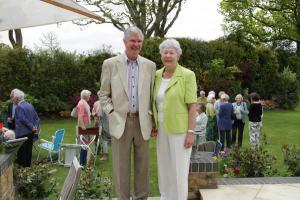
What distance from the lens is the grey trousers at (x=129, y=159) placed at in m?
4.73

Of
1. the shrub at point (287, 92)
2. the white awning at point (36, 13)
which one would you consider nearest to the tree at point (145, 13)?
the shrub at point (287, 92)

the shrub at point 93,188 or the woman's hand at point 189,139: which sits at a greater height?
the woman's hand at point 189,139

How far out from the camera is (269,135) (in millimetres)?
14125

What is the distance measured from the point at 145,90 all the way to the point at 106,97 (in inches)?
16.3

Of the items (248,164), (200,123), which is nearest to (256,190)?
(248,164)

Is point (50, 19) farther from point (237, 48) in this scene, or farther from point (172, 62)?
point (237, 48)

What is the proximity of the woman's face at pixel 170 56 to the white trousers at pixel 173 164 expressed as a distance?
2.27 feet

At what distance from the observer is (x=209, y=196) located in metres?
5.40

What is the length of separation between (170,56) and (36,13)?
1894 millimetres

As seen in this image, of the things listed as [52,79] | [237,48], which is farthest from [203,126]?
[237,48]

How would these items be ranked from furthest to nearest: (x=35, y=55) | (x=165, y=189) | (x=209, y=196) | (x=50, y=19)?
(x=35, y=55) < (x=209, y=196) < (x=165, y=189) < (x=50, y=19)

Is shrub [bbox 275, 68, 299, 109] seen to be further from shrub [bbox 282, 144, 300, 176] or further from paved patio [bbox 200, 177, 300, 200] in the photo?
paved patio [bbox 200, 177, 300, 200]

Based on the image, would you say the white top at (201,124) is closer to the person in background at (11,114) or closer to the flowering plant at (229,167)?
the flowering plant at (229,167)

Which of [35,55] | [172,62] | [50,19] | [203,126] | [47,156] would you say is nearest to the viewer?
[50,19]
